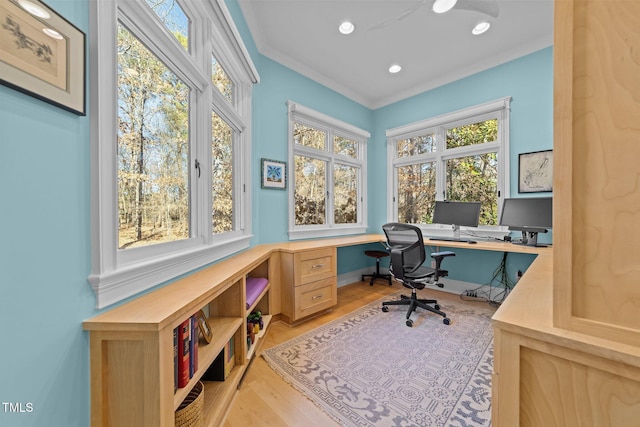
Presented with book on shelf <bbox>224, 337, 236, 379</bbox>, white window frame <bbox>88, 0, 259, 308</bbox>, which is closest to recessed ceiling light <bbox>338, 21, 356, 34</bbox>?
white window frame <bbox>88, 0, 259, 308</bbox>

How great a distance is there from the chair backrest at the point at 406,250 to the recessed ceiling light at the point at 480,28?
229cm

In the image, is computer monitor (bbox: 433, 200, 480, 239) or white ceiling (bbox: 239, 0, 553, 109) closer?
white ceiling (bbox: 239, 0, 553, 109)

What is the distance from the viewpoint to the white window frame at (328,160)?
3.24 m

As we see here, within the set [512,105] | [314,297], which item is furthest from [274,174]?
[512,105]

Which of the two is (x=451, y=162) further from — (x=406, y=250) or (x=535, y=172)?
(x=406, y=250)

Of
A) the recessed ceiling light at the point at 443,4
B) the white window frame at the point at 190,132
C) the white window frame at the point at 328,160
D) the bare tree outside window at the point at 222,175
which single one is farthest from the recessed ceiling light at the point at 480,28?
the bare tree outside window at the point at 222,175

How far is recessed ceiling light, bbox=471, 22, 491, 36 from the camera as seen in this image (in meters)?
2.61

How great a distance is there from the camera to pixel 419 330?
2365mm

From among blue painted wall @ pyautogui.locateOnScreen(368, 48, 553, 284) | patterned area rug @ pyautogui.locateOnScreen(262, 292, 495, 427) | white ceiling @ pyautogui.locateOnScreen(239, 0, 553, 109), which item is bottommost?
patterned area rug @ pyautogui.locateOnScreen(262, 292, 495, 427)

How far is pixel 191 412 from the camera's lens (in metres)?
1.11

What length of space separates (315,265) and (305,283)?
0.22m

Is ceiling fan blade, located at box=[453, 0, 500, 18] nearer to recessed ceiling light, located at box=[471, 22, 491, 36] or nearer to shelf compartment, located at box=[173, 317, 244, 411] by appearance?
recessed ceiling light, located at box=[471, 22, 491, 36]

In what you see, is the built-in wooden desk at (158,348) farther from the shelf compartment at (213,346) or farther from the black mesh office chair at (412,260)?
the black mesh office chair at (412,260)

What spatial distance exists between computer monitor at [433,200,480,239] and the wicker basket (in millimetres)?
3314
